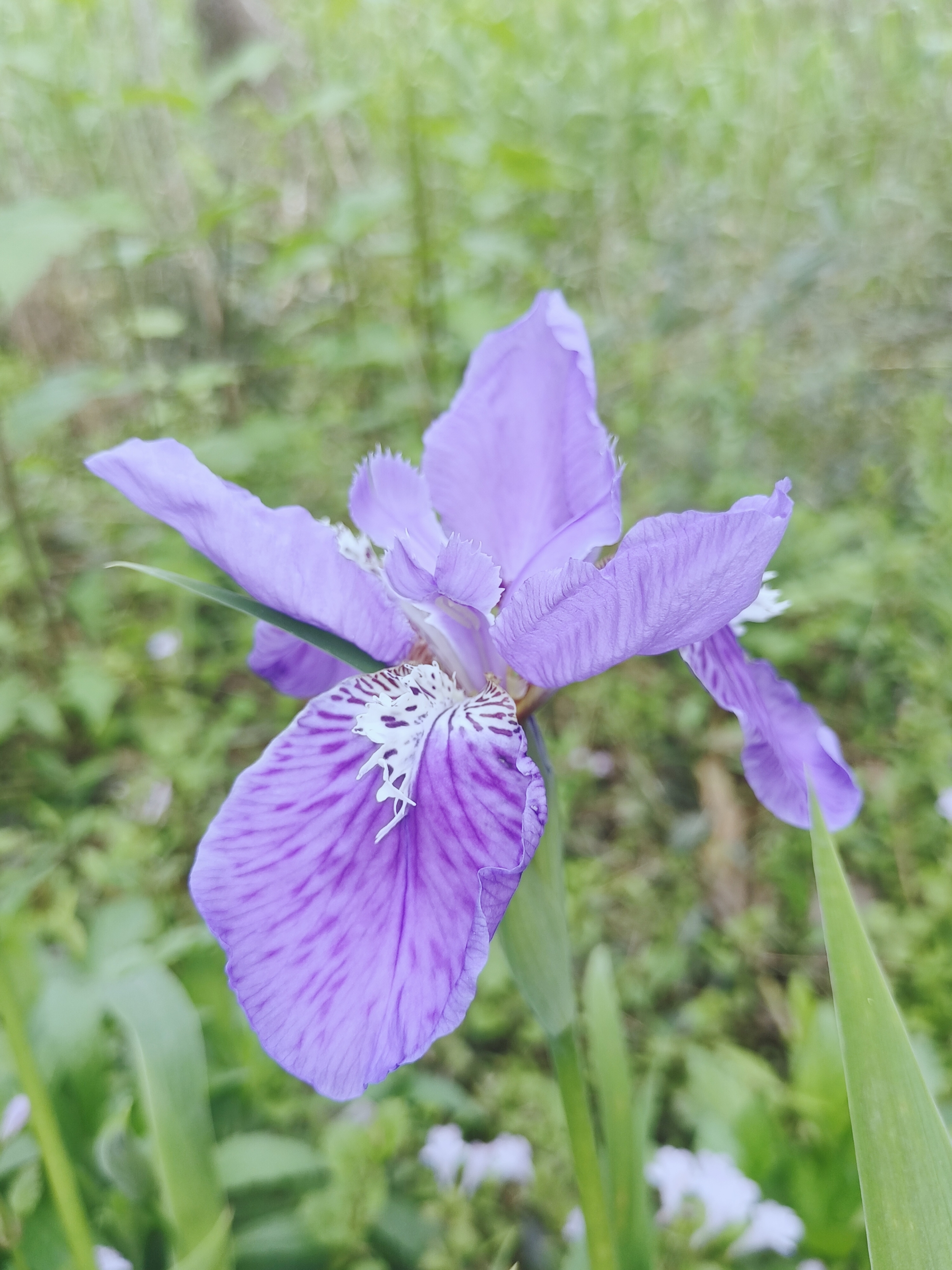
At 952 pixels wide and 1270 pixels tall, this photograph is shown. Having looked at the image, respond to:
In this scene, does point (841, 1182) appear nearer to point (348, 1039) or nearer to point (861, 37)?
point (348, 1039)

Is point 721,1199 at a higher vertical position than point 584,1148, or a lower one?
lower

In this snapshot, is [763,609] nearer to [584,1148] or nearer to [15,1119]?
[584,1148]

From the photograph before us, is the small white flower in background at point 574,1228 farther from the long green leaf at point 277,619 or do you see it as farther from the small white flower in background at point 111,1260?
the long green leaf at point 277,619

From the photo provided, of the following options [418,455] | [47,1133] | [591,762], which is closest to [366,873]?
[47,1133]

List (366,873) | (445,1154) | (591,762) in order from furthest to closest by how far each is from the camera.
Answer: (591,762), (445,1154), (366,873)

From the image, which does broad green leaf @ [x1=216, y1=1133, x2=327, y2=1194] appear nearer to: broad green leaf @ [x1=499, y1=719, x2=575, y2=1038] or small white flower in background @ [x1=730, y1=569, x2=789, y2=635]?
broad green leaf @ [x1=499, y1=719, x2=575, y2=1038]

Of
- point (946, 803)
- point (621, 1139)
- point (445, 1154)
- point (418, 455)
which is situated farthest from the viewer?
point (418, 455)
